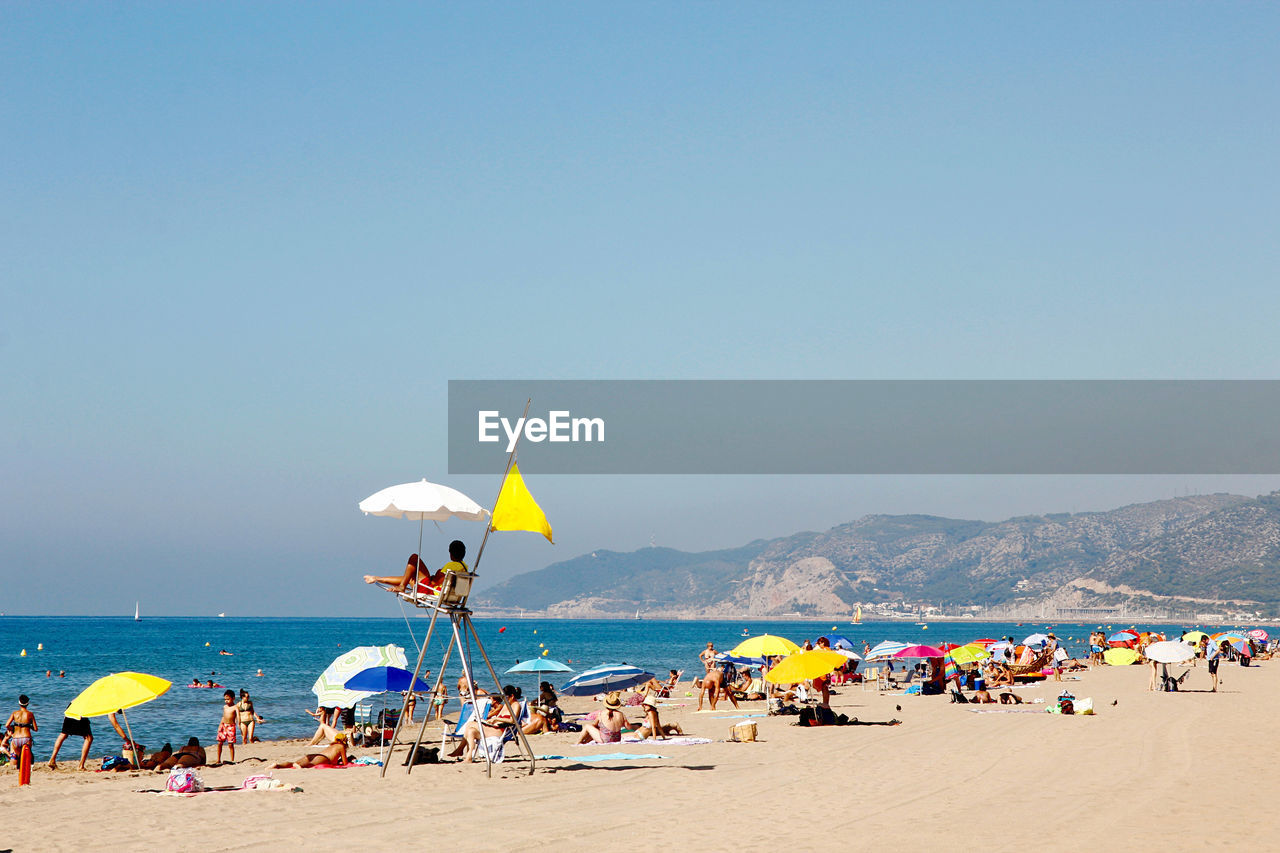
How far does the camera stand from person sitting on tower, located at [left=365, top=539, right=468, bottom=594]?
1223 cm

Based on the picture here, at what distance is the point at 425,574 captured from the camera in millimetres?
12539

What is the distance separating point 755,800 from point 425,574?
4414 millimetres

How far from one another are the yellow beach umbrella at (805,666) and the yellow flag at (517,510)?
298 inches

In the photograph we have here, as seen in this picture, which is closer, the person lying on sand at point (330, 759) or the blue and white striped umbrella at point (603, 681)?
the person lying on sand at point (330, 759)

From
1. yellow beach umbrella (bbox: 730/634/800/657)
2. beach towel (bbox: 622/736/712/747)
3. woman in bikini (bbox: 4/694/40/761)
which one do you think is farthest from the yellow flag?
yellow beach umbrella (bbox: 730/634/800/657)

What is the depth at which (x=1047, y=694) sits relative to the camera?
28812mm

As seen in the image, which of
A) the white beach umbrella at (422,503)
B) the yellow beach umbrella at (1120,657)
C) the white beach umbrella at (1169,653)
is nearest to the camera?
the white beach umbrella at (422,503)

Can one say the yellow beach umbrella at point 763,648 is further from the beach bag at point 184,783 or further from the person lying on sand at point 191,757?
the beach bag at point 184,783

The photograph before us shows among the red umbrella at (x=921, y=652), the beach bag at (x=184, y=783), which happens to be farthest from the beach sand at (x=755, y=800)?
the red umbrella at (x=921, y=652)

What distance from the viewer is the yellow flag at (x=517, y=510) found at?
12492 millimetres

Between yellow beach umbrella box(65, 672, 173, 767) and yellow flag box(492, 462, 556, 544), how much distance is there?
501 cm

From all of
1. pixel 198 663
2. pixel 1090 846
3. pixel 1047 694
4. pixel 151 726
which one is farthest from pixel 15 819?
pixel 198 663

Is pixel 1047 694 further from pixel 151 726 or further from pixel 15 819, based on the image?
pixel 15 819

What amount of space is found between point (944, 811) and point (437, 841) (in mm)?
4867
